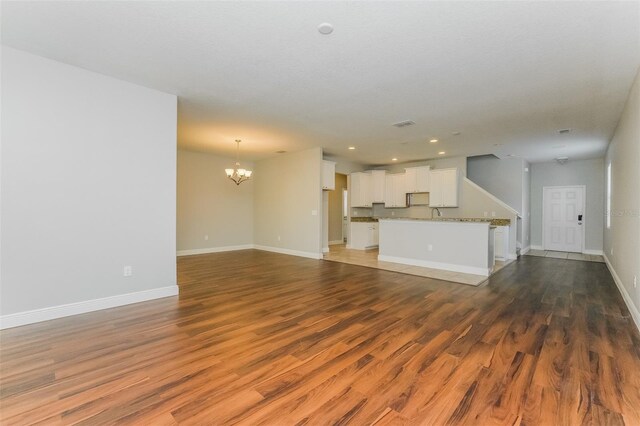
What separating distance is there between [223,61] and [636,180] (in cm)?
465

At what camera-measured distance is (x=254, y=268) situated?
589 centimetres

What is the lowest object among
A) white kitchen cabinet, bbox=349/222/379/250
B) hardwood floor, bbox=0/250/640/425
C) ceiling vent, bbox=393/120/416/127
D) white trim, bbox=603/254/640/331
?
hardwood floor, bbox=0/250/640/425

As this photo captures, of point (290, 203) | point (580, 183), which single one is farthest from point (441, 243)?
point (580, 183)

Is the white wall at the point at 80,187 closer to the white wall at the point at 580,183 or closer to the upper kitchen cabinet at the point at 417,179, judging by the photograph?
the upper kitchen cabinet at the point at 417,179

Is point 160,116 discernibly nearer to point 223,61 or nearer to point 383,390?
point 223,61

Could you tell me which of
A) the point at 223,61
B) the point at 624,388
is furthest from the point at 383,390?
the point at 223,61

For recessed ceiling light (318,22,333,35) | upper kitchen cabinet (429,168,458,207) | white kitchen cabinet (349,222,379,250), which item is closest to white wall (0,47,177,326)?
recessed ceiling light (318,22,333,35)

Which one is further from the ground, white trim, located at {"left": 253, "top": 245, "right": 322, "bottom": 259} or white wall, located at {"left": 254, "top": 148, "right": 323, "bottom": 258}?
white wall, located at {"left": 254, "top": 148, "right": 323, "bottom": 258}

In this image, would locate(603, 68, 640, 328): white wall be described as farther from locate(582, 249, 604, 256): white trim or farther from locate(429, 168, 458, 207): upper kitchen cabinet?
locate(582, 249, 604, 256): white trim

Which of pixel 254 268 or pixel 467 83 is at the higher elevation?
pixel 467 83

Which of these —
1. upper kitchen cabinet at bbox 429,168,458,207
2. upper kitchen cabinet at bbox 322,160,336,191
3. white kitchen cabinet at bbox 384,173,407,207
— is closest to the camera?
upper kitchen cabinet at bbox 322,160,336,191

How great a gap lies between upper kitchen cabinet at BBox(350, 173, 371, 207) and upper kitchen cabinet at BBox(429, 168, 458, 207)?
74.6 inches

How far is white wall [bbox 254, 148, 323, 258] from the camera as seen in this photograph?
7.11m

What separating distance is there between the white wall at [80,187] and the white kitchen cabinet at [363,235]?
18.7ft
